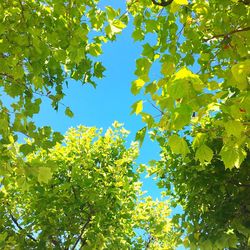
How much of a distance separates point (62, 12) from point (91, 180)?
8370 millimetres

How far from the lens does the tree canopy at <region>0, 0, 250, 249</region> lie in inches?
128

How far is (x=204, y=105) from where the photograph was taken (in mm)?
2955

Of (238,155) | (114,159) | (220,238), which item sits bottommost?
(238,155)

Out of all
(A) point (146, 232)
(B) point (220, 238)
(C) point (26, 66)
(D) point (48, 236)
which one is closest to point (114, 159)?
(D) point (48, 236)

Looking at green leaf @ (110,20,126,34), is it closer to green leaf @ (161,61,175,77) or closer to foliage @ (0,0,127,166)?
foliage @ (0,0,127,166)

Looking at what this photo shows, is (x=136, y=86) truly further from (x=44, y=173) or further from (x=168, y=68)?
(x=44, y=173)

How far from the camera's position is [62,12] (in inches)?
223

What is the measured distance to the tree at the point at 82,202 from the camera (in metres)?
12.5

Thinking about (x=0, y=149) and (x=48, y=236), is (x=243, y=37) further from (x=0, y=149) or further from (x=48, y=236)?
(x=48, y=236)

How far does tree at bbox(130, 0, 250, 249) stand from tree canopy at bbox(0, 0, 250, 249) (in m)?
0.01

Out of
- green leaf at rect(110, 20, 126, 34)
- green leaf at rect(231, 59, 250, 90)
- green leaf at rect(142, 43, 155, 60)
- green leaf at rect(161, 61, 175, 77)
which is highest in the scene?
green leaf at rect(110, 20, 126, 34)

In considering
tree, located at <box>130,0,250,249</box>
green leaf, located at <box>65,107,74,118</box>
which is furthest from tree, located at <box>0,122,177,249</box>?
green leaf, located at <box>65,107,74,118</box>

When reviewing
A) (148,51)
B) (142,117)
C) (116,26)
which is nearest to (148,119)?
(142,117)

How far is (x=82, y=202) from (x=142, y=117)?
10.2m
